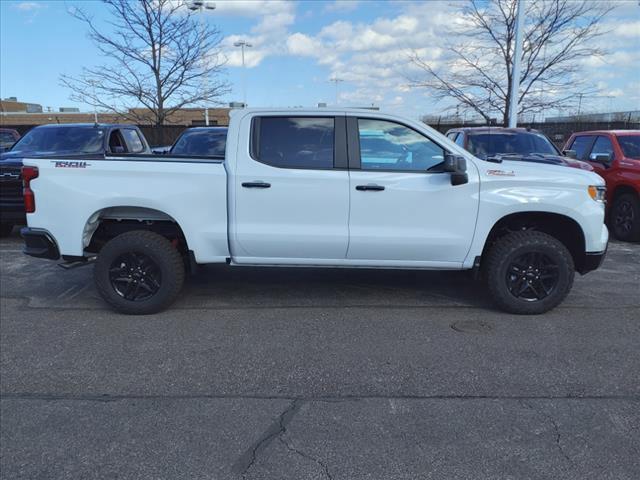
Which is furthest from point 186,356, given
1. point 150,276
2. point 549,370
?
point 549,370

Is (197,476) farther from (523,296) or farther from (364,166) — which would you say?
(523,296)

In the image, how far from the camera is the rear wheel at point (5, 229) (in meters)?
9.04

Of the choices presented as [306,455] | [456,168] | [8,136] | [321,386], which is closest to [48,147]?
[8,136]

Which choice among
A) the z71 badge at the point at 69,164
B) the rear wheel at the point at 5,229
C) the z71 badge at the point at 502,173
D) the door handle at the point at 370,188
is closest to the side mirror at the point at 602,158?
the z71 badge at the point at 502,173

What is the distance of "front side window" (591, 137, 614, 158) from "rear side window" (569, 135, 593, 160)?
0.21 m

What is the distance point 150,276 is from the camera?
16.8 feet

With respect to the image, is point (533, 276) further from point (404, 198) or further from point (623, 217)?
point (623, 217)

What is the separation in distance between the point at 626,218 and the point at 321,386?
23.9 feet

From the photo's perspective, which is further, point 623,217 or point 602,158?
point 602,158

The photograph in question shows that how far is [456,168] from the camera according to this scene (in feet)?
15.2

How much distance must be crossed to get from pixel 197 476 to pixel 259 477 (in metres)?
0.32

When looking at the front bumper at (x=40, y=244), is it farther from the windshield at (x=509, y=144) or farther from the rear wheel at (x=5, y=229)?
the windshield at (x=509, y=144)

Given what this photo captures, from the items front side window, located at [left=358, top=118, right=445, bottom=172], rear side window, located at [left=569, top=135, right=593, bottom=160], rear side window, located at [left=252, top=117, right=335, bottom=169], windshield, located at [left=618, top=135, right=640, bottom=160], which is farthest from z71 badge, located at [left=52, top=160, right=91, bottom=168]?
rear side window, located at [left=569, top=135, right=593, bottom=160]

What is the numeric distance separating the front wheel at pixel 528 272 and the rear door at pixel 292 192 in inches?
57.8
